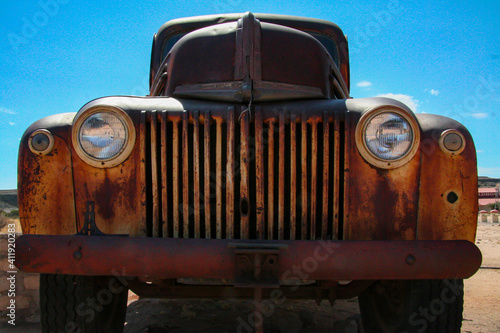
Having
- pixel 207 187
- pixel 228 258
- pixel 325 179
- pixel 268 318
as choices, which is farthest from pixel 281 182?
pixel 268 318

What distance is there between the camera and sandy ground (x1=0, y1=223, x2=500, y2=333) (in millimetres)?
3420

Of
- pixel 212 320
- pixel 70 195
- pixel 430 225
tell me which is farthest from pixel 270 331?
pixel 70 195

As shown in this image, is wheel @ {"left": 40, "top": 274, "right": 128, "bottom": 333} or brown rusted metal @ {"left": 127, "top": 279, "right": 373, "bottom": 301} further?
brown rusted metal @ {"left": 127, "top": 279, "right": 373, "bottom": 301}

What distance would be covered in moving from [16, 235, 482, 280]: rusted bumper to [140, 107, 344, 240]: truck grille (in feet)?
0.74

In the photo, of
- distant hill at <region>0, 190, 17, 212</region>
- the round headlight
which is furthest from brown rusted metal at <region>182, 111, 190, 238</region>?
distant hill at <region>0, 190, 17, 212</region>

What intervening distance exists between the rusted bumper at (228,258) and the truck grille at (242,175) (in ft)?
0.74

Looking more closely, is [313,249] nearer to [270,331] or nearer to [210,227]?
[210,227]

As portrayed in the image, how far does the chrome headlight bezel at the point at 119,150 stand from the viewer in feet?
7.06

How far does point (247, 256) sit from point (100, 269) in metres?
0.67

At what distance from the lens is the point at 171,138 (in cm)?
225

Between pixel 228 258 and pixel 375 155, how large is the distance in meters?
0.90

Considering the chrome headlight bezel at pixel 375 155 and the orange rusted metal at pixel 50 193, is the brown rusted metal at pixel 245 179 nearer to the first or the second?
the chrome headlight bezel at pixel 375 155

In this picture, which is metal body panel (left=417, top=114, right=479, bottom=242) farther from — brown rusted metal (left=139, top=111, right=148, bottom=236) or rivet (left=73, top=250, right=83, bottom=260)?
rivet (left=73, top=250, right=83, bottom=260)

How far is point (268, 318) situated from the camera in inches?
144
